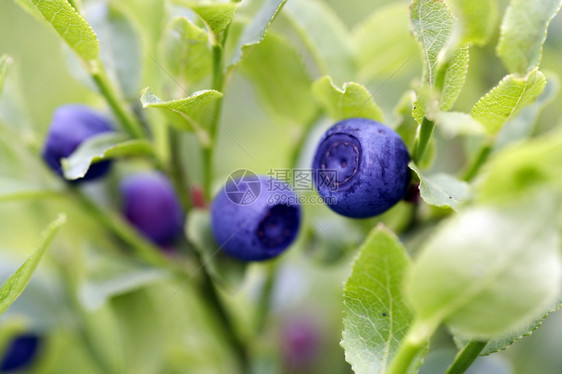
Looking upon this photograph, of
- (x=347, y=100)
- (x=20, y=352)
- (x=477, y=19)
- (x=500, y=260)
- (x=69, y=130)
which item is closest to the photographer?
(x=500, y=260)

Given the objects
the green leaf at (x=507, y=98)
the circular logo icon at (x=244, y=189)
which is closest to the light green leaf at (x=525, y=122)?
the green leaf at (x=507, y=98)

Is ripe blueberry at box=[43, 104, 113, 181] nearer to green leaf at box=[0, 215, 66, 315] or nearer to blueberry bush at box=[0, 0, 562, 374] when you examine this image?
blueberry bush at box=[0, 0, 562, 374]

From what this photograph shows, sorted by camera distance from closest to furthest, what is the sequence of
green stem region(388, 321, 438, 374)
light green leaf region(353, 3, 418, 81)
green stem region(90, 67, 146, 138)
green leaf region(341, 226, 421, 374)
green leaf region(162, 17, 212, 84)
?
green stem region(388, 321, 438, 374) < green leaf region(341, 226, 421, 374) < green leaf region(162, 17, 212, 84) < green stem region(90, 67, 146, 138) < light green leaf region(353, 3, 418, 81)

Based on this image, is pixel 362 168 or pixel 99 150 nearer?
pixel 362 168

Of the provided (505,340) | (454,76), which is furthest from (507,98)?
(505,340)

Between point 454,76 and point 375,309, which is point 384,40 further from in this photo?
point 375,309

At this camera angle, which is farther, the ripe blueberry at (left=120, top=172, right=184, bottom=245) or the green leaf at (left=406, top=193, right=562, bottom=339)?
the ripe blueberry at (left=120, top=172, right=184, bottom=245)

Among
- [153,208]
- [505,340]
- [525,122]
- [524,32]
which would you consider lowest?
[153,208]

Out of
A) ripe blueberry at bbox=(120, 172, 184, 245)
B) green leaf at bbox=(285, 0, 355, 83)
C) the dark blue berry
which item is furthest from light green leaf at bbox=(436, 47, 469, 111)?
the dark blue berry
